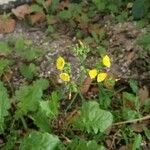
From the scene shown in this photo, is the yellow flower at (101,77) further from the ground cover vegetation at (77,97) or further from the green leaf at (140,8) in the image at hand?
the green leaf at (140,8)

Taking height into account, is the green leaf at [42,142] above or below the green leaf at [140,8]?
below

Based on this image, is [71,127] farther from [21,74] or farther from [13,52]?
[13,52]

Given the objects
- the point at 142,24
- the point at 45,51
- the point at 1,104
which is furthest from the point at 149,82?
the point at 1,104

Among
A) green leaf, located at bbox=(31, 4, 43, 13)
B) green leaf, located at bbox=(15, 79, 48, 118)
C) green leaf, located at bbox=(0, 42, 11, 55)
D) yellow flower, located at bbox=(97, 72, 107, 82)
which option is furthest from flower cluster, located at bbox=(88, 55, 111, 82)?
green leaf, located at bbox=(31, 4, 43, 13)

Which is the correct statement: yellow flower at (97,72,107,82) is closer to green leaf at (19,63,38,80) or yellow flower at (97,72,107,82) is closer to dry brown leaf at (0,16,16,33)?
green leaf at (19,63,38,80)

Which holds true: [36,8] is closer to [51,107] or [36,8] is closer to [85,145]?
[51,107]

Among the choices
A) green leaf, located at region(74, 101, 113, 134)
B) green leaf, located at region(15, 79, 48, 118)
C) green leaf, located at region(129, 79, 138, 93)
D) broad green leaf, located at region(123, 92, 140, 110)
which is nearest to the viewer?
green leaf, located at region(74, 101, 113, 134)

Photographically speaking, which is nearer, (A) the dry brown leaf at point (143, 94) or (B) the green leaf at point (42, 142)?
(B) the green leaf at point (42, 142)

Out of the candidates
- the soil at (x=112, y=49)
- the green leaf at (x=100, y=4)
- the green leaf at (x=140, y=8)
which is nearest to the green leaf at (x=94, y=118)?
the soil at (x=112, y=49)
